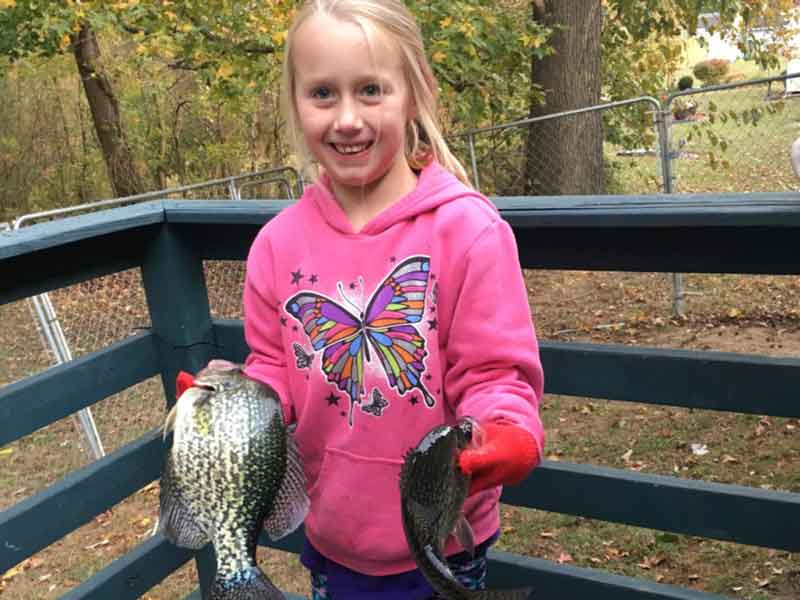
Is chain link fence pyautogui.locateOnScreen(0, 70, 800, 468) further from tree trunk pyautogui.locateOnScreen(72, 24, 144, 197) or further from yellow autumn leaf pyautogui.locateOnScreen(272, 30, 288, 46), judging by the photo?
tree trunk pyautogui.locateOnScreen(72, 24, 144, 197)

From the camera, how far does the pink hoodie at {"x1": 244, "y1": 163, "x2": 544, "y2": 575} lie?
67.8 inches

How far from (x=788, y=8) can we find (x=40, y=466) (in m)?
9.99

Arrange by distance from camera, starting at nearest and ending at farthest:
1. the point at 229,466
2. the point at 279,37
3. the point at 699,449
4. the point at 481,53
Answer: the point at 229,466 → the point at 699,449 → the point at 279,37 → the point at 481,53

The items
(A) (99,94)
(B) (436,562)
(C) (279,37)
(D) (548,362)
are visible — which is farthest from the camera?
(A) (99,94)

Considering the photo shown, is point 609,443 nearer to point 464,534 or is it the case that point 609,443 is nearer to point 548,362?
point 548,362

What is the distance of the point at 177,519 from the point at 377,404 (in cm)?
41

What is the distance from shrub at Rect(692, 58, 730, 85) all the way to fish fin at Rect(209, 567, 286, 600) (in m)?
28.9

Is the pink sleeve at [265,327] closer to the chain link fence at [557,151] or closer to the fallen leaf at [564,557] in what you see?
the fallen leaf at [564,557]

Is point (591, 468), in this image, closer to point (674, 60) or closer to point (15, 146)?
point (674, 60)

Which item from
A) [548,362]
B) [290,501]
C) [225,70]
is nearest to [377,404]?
[290,501]

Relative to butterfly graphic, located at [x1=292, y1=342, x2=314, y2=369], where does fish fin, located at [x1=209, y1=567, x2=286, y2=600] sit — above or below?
below

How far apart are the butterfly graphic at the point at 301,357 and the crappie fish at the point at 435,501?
0.45 meters

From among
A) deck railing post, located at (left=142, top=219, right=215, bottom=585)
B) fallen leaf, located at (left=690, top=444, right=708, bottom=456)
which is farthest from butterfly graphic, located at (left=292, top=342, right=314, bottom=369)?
fallen leaf, located at (left=690, top=444, right=708, bottom=456)

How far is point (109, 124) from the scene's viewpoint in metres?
12.5
